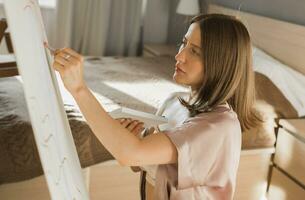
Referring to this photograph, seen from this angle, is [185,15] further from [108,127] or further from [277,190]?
[108,127]

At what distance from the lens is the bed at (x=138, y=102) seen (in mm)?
1726

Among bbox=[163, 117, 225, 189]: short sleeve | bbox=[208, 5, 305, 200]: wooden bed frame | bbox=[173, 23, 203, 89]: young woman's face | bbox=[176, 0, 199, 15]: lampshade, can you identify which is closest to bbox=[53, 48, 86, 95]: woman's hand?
bbox=[163, 117, 225, 189]: short sleeve

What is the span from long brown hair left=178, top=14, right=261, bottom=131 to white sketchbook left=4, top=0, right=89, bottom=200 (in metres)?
0.43

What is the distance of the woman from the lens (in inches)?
34.0

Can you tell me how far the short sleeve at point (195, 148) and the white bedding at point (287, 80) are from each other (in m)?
1.48

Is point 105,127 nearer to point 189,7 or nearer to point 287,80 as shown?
point 287,80

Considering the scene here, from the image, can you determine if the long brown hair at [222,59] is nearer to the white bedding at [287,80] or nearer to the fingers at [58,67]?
the fingers at [58,67]

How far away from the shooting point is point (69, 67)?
729 mm

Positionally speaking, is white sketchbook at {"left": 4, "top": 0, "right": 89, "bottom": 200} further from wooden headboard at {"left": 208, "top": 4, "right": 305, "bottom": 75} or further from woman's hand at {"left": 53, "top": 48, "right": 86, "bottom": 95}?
wooden headboard at {"left": 208, "top": 4, "right": 305, "bottom": 75}

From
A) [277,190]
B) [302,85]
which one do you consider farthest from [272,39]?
[277,190]

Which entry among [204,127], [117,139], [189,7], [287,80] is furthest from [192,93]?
[189,7]

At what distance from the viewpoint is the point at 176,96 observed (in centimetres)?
127

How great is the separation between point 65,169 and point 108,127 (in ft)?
0.43

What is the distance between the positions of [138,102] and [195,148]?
4.44 feet
